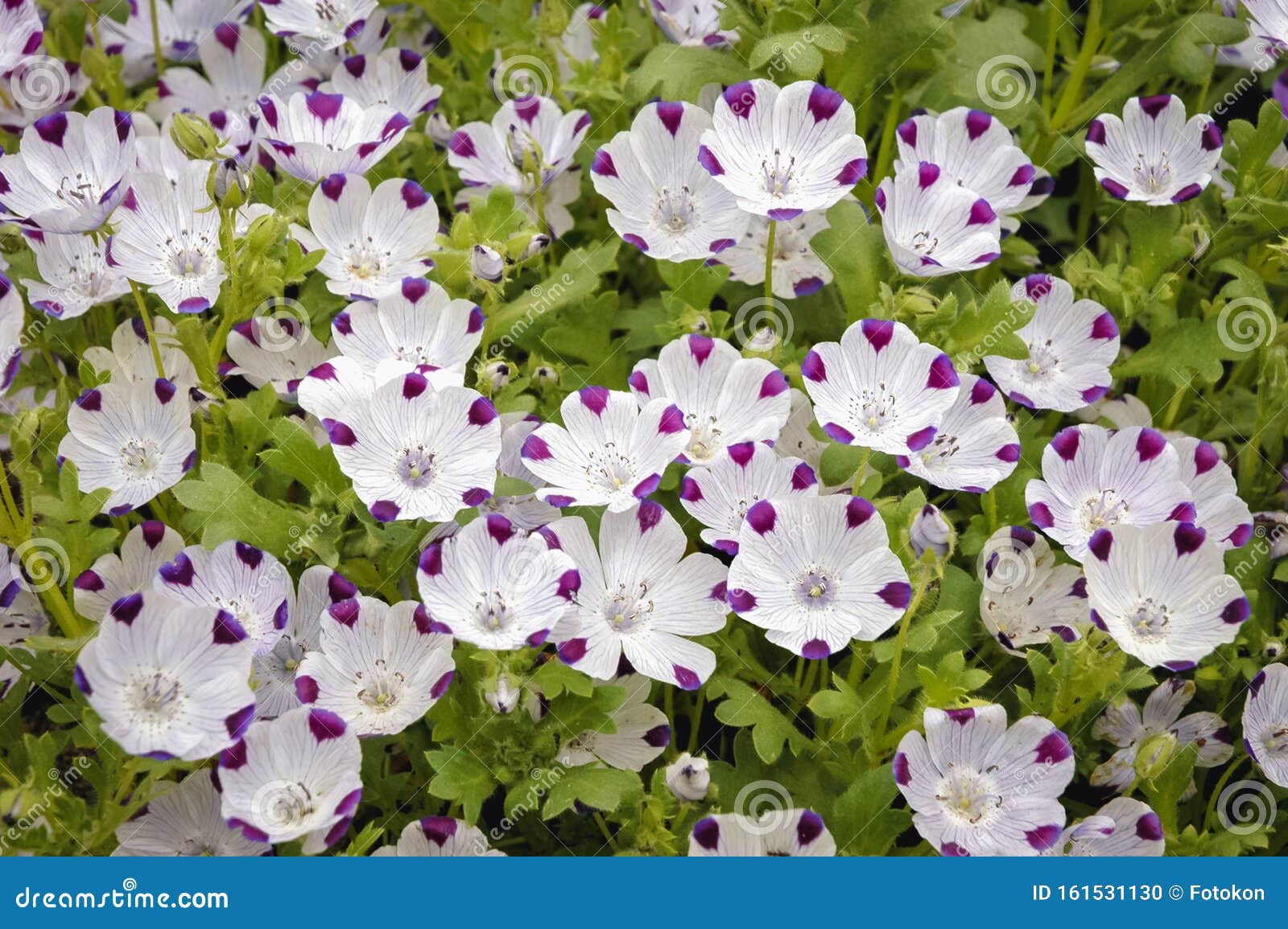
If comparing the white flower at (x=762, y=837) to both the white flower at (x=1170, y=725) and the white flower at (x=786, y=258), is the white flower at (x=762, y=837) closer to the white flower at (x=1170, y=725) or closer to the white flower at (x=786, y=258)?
the white flower at (x=1170, y=725)

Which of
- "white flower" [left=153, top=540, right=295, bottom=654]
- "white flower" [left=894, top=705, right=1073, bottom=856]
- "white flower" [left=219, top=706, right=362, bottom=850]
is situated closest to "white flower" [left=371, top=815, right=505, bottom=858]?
"white flower" [left=219, top=706, right=362, bottom=850]

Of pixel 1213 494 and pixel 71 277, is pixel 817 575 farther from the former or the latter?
pixel 71 277

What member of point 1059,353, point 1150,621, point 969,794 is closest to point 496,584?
point 969,794

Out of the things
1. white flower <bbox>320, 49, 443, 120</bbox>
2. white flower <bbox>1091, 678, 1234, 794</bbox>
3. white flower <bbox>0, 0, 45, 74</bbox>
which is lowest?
white flower <bbox>1091, 678, 1234, 794</bbox>

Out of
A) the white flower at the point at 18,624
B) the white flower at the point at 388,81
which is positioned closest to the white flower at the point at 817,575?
the white flower at the point at 18,624

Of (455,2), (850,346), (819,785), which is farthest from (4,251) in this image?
(819,785)

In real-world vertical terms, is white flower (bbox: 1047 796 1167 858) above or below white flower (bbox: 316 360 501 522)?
below

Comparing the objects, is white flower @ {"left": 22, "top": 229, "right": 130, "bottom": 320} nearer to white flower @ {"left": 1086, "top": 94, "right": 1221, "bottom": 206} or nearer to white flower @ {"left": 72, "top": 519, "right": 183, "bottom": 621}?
white flower @ {"left": 72, "top": 519, "right": 183, "bottom": 621}
